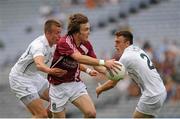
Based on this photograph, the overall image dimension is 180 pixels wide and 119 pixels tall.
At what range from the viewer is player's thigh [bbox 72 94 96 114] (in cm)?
897

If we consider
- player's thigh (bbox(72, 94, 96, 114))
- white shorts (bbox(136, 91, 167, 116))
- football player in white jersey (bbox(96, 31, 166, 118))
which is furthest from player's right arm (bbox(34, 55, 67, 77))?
white shorts (bbox(136, 91, 167, 116))

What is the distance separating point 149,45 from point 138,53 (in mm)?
8627

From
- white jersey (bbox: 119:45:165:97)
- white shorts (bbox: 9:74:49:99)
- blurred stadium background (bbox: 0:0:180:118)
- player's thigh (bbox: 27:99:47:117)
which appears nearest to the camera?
white jersey (bbox: 119:45:165:97)

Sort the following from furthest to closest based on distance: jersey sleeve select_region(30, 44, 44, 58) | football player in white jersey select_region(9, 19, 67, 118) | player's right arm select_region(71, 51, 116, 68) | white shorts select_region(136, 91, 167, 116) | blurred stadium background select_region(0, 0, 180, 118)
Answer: blurred stadium background select_region(0, 0, 180, 118) < football player in white jersey select_region(9, 19, 67, 118) < jersey sleeve select_region(30, 44, 44, 58) < white shorts select_region(136, 91, 167, 116) < player's right arm select_region(71, 51, 116, 68)

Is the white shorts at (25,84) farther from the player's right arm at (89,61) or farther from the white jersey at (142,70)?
the white jersey at (142,70)

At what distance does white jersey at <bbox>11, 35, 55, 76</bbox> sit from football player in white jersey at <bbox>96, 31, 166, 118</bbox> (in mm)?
1155

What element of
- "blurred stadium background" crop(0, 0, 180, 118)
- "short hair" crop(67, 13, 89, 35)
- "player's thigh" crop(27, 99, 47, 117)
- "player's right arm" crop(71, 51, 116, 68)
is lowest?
"blurred stadium background" crop(0, 0, 180, 118)

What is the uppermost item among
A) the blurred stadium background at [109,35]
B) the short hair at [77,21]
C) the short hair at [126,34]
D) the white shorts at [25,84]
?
the short hair at [77,21]

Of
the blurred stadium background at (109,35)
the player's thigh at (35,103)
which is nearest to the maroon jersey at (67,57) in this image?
the player's thigh at (35,103)

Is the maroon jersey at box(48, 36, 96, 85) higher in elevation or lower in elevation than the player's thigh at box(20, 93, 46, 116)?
higher

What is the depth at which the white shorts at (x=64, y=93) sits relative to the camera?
362 inches

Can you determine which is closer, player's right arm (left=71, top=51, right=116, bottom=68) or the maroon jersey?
player's right arm (left=71, top=51, right=116, bottom=68)

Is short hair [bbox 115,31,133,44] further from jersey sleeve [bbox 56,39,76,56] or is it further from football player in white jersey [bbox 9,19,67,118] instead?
football player in white jersey [bbox 9,19,67,118]

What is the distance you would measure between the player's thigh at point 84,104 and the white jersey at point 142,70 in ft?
2.40
